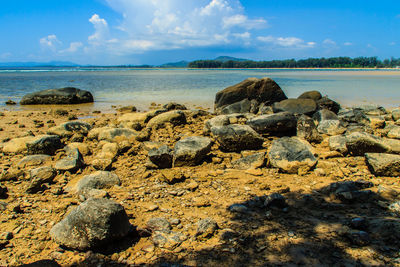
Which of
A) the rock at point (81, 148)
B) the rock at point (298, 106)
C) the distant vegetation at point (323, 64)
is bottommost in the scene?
the rock at point (81, 148)

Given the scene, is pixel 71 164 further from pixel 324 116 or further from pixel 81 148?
pixel 324 116

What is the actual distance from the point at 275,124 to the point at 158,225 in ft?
13.4

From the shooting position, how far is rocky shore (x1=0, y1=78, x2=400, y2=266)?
2318mm

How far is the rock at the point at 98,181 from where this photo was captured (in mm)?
3719

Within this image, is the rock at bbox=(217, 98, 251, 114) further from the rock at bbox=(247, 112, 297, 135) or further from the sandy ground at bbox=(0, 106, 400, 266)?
the sandy ground at bbox=(0, 106, 400, 266)

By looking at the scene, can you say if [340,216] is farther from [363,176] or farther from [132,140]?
[132,140]

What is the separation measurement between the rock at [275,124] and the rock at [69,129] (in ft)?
14.8

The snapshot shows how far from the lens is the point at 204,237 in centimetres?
253

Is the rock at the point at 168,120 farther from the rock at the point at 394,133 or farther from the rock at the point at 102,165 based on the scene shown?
the rock at the point at 394,133

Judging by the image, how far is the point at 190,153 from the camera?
14.6ft

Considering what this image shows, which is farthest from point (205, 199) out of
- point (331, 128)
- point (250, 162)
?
point (331, 128)

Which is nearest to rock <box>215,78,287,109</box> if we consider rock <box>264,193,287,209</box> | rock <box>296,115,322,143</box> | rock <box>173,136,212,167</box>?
rock <box>296,115,322,143</box>

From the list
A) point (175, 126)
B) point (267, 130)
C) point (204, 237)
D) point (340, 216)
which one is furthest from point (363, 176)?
point (175, 126)

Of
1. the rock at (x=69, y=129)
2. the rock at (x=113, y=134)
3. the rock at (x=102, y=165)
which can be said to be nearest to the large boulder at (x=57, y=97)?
the rock at (x=69, y=129)
